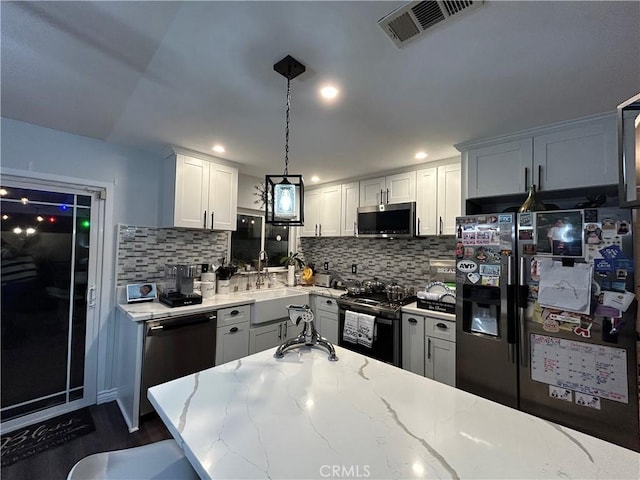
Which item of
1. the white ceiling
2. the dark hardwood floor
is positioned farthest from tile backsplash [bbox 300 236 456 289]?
the dark hardwood floor

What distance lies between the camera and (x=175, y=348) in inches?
94.0

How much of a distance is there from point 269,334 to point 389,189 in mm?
2189

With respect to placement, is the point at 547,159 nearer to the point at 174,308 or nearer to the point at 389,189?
the point at 389,189

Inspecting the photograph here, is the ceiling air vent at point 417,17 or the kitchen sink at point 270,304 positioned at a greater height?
the ceiling air vent at point 417,17

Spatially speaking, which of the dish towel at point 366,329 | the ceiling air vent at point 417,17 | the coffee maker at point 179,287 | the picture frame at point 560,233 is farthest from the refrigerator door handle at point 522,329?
the coffee maker at point 179,287

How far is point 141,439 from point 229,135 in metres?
2.48

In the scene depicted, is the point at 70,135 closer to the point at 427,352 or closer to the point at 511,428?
the point at 511,428

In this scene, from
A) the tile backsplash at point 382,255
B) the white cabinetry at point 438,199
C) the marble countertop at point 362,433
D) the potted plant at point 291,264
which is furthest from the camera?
the potted plant at point 291,264

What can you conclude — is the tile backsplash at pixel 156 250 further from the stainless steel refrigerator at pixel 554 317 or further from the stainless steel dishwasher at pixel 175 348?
the stainless steel refrigerator at pixel 554 317

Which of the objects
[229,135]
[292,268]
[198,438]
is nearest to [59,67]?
[229,135]

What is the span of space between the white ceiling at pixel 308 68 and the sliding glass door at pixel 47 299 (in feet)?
2.32

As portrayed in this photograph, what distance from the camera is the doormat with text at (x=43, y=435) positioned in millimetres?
1935

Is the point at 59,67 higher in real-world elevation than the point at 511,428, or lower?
higher

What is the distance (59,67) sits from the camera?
1.53 meters
